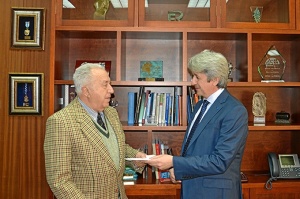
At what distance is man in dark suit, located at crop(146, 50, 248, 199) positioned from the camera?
1768mm

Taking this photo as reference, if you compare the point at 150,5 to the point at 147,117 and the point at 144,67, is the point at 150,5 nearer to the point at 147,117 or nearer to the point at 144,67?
the point at 144,67

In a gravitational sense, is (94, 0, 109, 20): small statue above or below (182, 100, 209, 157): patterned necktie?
above

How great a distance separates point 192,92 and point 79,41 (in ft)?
3.54

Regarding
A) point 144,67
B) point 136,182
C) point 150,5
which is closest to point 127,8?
point 150,5

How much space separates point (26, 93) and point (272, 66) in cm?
211

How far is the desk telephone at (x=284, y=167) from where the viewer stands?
257 cm

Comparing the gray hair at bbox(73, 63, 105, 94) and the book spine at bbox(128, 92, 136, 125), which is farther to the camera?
the book spine at bbox(128, 92, 136, 125)

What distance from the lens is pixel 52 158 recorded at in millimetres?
1648

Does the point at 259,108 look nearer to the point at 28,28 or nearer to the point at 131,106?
the point at 131,106

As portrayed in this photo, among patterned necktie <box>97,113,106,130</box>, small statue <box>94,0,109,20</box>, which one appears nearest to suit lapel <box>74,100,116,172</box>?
patterned necktie <box>97,113,106,130</box>

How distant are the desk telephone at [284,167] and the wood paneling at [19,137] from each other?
6.20 ft

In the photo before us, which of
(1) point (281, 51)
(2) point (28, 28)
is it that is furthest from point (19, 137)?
(1) point (281, 51)

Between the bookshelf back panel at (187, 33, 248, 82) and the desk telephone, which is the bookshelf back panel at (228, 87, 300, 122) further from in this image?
the desk telephone

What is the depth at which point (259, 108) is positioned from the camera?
9.10ft
